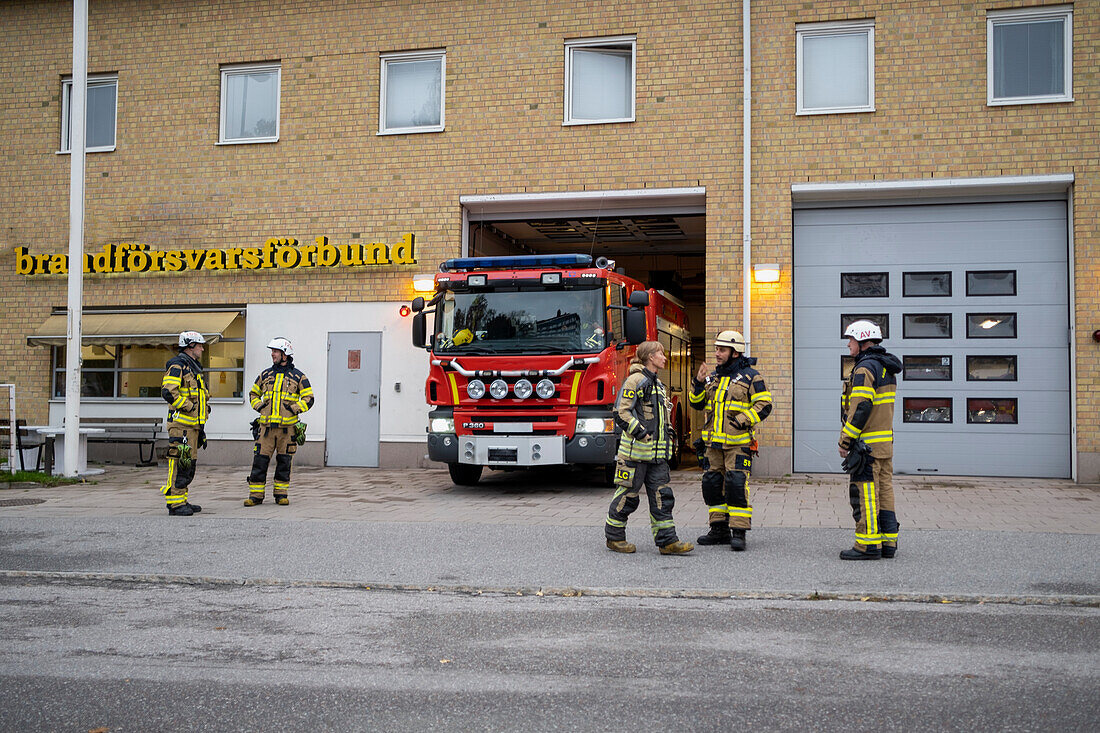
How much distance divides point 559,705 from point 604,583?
2781 mm

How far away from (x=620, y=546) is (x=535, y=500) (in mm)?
4279

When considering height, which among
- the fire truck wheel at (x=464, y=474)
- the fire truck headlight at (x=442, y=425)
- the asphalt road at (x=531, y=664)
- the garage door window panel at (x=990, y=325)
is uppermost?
the garage door window panel at (x=990, y=325)

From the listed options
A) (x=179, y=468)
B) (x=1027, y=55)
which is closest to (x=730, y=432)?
(x=179, y=468)

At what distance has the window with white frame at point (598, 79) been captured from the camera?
16.5 metres

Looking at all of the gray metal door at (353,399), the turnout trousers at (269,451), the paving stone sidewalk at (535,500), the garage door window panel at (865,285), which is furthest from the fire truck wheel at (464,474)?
the garage door window panel at (865,285)

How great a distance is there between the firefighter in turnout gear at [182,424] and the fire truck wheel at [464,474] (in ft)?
12.5

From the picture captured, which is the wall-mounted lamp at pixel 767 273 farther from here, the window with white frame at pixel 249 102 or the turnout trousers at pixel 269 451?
the window with white frame at pixel 249 102

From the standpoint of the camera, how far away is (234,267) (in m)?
17.7

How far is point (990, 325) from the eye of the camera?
1522 centimetres

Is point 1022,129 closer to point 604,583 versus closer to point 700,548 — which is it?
point 700,548

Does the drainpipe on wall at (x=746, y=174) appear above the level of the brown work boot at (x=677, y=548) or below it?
above

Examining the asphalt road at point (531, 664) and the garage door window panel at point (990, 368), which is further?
the garage door window panel at point (990, 368)

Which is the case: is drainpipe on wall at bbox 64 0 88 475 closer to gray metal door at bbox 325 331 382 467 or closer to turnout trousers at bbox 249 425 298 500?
gray metal door at bbox 325 331 382 467

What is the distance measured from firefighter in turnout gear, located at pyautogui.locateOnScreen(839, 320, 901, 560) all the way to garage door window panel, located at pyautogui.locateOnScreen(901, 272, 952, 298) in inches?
306
